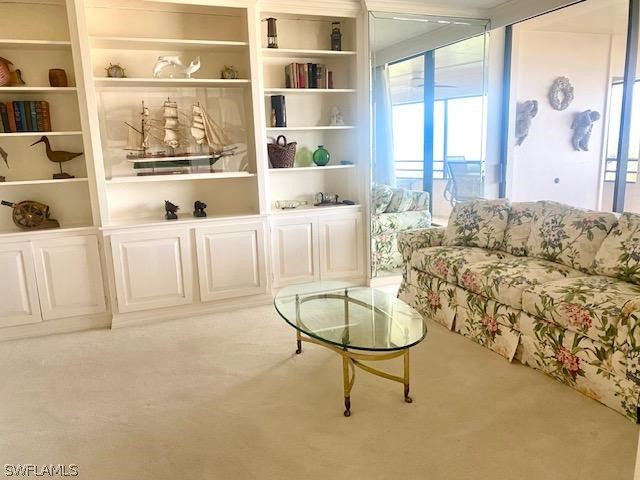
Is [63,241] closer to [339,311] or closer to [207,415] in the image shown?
[207,415]

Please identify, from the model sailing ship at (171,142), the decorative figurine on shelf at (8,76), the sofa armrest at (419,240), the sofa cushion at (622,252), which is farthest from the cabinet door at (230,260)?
the sofa cushion at (622,252)

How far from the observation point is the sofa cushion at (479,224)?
3559 millimetres

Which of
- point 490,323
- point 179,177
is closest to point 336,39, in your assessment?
point 179,177

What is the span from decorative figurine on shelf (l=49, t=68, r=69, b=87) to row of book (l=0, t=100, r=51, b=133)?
0.16 metres

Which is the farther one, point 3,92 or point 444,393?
point 3,92

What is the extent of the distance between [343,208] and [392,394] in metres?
2.04

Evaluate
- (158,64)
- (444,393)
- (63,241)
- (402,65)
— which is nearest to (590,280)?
(444,393)

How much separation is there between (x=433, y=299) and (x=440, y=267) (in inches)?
11.0

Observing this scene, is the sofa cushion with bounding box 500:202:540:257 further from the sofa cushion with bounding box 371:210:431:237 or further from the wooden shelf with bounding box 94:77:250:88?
the wooden shelf with bounding box 94:77:250:88

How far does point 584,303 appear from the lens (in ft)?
7.86

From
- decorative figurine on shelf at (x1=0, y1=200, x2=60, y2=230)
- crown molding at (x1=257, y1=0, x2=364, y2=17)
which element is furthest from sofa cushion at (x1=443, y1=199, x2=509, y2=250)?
decorative figurine on shelf at (x1=0, y1=200, x2=60, y2=230)

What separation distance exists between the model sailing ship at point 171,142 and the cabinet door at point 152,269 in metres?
0.53

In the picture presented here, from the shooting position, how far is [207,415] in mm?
2377

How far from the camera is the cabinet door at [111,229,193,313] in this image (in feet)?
11.8
